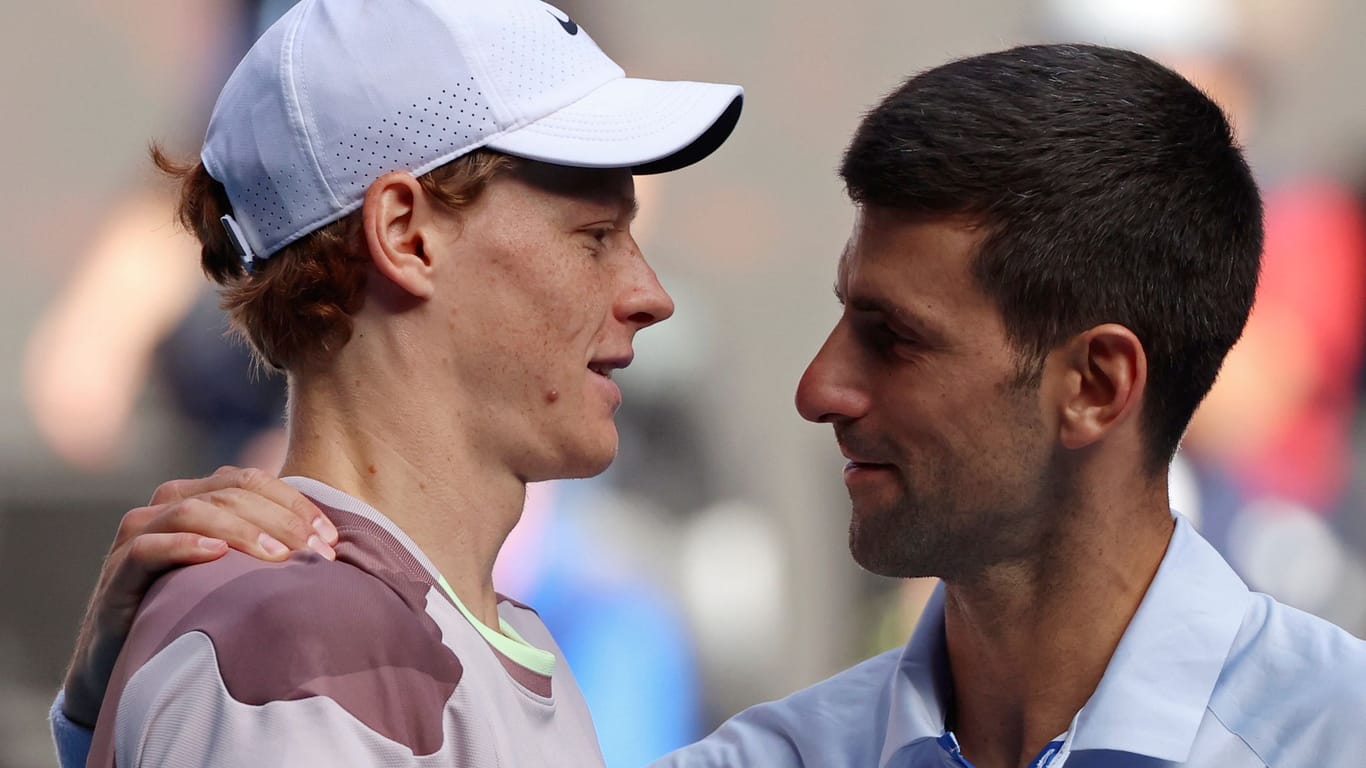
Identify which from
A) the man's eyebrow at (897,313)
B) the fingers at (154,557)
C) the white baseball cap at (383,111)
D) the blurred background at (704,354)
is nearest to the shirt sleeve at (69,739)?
the fingers at (154,557)

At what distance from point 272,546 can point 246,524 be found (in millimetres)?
46

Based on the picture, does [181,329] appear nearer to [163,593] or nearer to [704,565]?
[704,565]

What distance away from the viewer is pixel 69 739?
1.46 m

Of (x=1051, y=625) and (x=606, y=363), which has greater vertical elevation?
(x=606, y=363)

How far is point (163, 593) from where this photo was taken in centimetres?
121

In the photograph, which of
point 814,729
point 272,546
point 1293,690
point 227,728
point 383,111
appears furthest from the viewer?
point 814,729

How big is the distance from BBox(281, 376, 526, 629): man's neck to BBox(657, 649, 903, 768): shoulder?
A: 504mm

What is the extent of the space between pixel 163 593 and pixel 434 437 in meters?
0.30

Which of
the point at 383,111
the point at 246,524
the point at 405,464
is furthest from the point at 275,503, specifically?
the point at 383,111

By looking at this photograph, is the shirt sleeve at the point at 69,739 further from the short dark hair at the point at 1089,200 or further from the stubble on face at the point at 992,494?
the short dark hair at the point at 1089,200

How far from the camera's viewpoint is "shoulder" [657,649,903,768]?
176cm

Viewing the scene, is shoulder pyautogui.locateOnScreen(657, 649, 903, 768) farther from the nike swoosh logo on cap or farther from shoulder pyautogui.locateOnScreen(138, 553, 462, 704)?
the nike swoosh logo on cap

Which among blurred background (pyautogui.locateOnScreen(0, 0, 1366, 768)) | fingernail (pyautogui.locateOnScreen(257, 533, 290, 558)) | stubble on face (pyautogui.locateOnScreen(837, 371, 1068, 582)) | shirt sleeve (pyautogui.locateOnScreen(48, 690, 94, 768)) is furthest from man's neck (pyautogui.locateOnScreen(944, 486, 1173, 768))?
blurred background (pyautogui.locateOnScreen(0, 0, 1366, 768))

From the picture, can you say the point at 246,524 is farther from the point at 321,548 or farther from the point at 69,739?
the point at 69,739
